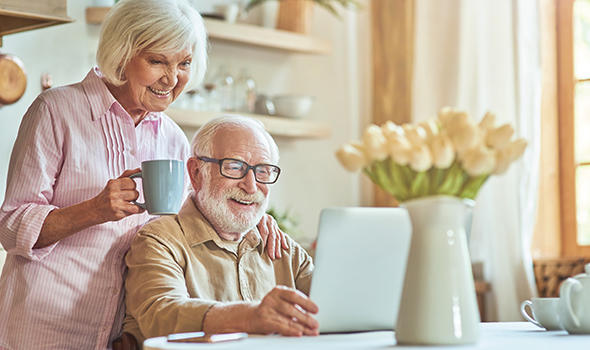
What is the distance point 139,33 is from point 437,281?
1047 millimetres

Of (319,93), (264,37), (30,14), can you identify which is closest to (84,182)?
(30,14)

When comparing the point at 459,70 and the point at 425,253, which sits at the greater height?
the point at 459,70

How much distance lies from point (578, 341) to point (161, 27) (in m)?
1.18

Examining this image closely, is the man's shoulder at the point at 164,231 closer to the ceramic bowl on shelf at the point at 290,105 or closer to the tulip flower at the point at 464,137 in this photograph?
the tulip flower at the point at 464,137

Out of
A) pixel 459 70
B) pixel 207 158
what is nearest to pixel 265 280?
pixel 207 158

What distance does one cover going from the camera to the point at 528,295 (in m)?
4.09

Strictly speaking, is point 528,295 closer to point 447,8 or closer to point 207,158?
point 447,8

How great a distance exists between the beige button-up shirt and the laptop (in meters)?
0.35

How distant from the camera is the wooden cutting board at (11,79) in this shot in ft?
11.8

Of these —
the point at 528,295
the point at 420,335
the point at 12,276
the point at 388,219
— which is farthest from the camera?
the point at 528,295

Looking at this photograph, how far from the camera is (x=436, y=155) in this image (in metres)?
1.33

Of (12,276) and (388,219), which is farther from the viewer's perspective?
(12,276)

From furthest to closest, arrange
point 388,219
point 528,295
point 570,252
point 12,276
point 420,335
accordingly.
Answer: point 570,252 → point 528,295 → point 12,276 → point 388,219 → point 420,335

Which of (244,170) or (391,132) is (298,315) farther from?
(244,170)
